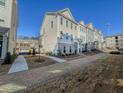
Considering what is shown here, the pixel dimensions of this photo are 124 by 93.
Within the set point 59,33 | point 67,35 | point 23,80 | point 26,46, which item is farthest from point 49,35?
point 23,80

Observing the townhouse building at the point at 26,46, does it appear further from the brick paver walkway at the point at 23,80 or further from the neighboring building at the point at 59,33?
the brick paver walkway at the point at 23,80

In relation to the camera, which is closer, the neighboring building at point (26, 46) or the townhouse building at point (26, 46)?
the townhouse building at point (26, 46)

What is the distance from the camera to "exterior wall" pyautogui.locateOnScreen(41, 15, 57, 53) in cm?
2899

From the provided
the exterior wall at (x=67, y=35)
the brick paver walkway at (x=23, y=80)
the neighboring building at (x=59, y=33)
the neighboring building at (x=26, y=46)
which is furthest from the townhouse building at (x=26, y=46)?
the brick paver walkway at (x=23, y=80)

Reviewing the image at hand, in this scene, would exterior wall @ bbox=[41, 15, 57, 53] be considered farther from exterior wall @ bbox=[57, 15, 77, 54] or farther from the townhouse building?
the townhouse building

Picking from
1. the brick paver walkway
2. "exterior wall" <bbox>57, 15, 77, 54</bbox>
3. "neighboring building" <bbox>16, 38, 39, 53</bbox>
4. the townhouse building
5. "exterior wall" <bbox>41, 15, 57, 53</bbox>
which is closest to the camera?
the brick paver walkway

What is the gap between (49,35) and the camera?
30281 millimetres

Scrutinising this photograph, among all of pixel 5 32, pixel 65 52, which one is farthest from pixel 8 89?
pixel 65 52

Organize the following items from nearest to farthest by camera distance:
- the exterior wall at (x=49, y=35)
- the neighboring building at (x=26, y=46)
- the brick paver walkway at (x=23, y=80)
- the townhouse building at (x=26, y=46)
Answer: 1. the brick paver walkway at (x=23, y=80)
2. the exterior wall at (x=49, y=35)
3. the townhouse building at (x=26, y=46)
4. the neighboring building at (x=26, y=46)

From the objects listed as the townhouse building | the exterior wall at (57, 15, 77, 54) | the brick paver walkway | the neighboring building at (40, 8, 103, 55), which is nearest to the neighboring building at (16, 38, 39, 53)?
the townhouse building

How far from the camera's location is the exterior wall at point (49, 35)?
95.1 ft

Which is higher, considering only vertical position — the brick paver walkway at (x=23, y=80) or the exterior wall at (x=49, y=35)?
the exterior wall at (x=49, y=35)

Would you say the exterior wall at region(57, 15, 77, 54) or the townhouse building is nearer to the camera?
the exterior wall at region(57, 15, 77, 54)

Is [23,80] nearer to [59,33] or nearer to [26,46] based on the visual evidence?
[59,33]
